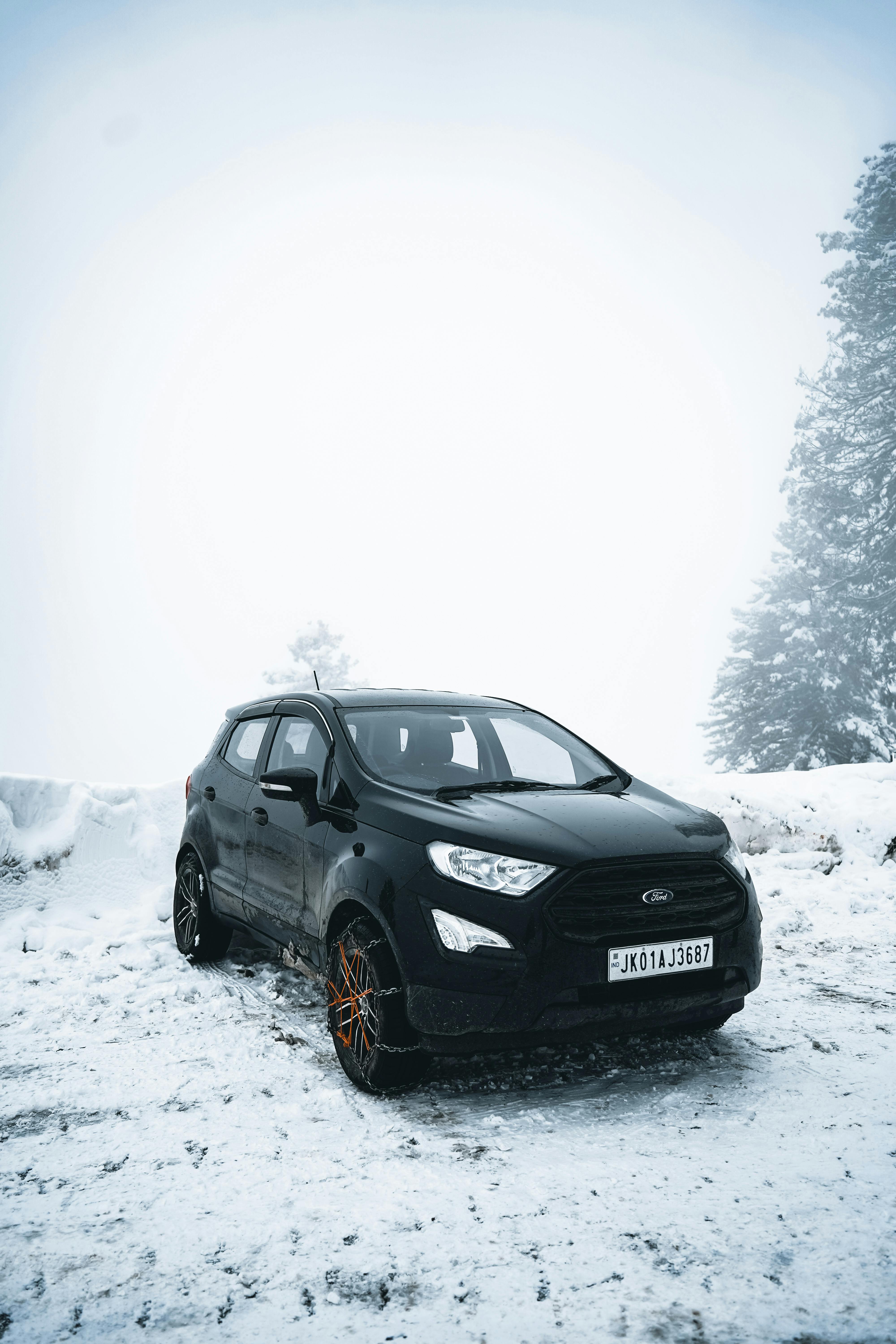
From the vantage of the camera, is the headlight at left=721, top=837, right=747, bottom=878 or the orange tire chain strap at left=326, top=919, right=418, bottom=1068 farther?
the headlight at left=721, top=837, right=747, bottom=878

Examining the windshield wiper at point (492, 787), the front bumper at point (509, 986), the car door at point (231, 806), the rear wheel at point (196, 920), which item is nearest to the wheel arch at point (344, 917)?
the front bumper at point (509, 986)

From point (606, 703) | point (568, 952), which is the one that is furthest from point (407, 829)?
point (606, 703)

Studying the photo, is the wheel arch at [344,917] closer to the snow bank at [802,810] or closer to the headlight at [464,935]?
the headlight at [464,935]

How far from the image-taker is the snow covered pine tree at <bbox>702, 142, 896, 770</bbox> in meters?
26.1

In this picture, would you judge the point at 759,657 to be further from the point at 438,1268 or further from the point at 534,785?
the point at 438,1268

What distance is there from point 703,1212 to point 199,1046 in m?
2.47

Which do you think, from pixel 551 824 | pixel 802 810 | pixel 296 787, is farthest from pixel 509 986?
pixel 802 810

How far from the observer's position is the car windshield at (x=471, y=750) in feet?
14.0

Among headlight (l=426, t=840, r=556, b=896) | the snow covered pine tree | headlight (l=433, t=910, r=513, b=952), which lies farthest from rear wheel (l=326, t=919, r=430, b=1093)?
the snow covered pine tree

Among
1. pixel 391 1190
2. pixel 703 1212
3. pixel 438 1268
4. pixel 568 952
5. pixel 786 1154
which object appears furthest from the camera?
pixel 568 952

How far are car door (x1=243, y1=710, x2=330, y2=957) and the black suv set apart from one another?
14 mm

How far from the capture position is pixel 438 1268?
2270 millimetres

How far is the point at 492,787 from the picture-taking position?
4074mm

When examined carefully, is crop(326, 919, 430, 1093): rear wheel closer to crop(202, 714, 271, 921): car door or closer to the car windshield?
the car windshield
